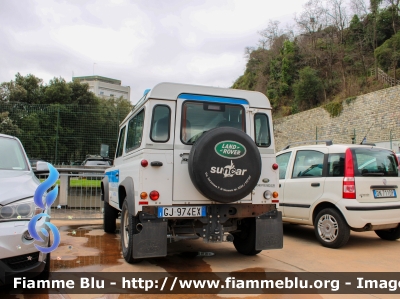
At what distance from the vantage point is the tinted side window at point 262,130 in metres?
5.02

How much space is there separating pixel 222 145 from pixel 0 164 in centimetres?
286

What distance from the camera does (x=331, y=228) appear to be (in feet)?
19.5

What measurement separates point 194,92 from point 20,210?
2557 millimetres

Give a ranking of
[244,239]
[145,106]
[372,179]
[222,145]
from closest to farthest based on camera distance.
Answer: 1. [222,145]
2. [145,106]
3. [244,239]
4. [372,179]

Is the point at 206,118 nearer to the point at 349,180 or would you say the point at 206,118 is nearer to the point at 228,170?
the point at 228,170

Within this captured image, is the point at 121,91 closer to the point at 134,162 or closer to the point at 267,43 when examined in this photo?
the point at 267,43

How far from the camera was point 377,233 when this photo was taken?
6855mm

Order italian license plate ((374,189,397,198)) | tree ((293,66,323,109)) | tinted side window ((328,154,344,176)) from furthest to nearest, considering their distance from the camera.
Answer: tree ((293,66,323,109)) → tinted side window ((328,154,344,176)) → italian license plate ((374,189,397,198))

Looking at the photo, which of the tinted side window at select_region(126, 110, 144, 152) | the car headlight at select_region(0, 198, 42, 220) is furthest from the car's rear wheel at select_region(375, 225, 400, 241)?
the car headlight at select_region(0, 198, 42, 220)

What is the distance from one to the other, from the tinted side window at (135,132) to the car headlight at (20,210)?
1.64 metres

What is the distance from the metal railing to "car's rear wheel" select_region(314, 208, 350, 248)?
6.06 m

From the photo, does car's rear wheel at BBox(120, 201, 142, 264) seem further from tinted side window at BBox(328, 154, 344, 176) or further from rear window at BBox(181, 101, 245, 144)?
tinted side window at BBox(328, 154, 344, 176)

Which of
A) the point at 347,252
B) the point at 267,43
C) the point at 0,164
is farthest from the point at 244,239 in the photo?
the point at 267,43

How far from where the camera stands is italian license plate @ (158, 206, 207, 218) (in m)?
4.37
